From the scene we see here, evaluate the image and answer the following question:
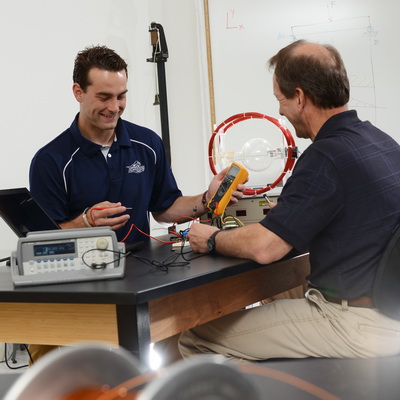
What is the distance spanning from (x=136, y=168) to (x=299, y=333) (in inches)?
44.4

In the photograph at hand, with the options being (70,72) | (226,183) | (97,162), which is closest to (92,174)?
(97,162)

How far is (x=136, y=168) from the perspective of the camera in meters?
2.57

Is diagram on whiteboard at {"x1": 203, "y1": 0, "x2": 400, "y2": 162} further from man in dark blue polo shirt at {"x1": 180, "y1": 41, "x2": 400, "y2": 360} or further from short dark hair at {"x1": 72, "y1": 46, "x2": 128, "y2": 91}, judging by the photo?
man in dark blue polo shirt at {"x1": 180, "y1": 41, "x2": 400, "y2": 360}

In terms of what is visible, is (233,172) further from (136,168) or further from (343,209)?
(343,209)

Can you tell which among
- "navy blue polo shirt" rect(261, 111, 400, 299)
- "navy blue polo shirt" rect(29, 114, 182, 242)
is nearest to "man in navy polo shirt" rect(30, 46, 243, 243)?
"navy blue polo shirt" rect(29, 114, 182, 242)

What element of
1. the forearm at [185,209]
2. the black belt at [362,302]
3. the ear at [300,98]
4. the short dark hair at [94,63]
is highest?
the short dark hair at [94,63]

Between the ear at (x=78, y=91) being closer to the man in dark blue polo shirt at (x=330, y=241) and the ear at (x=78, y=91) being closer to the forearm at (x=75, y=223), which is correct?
the forearm at (x=75, y=223)

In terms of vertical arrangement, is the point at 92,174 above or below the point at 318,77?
below

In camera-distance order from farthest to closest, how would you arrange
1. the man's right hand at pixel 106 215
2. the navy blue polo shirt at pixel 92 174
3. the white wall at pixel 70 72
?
1. the white wall at pixel 70 72
2. the navy blue polo shirt at pixel 92 174
3. the man's right hand at pixel 106 215

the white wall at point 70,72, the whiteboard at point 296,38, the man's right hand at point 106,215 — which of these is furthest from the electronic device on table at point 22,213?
the whiteboard at point 296,38

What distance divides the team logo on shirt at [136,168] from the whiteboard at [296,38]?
4.47 feet

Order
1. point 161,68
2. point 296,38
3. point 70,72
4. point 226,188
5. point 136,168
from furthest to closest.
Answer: point 161,68
point 296,38
point 70,72
point 136,168
point 226,188

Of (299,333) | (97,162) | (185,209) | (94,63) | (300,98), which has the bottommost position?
(299,333)

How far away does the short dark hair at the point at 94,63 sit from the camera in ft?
8.13
